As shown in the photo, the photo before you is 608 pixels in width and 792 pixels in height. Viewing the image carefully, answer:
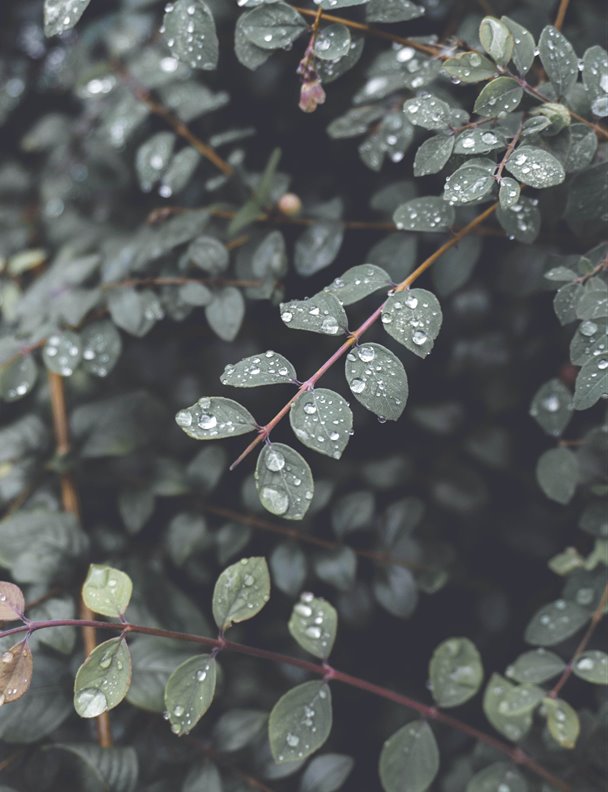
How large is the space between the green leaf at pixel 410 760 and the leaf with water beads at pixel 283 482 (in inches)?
15.1

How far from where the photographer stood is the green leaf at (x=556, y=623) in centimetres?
98

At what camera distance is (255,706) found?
42.9 inches

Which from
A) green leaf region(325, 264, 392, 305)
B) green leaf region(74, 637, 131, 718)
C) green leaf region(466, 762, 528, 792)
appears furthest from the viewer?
green leaf region(466, 762, 528, 792)

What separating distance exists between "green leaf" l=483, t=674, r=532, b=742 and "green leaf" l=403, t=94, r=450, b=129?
679mm

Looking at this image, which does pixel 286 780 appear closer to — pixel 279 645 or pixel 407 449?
pixel 279 645

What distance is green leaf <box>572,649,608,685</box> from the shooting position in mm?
896

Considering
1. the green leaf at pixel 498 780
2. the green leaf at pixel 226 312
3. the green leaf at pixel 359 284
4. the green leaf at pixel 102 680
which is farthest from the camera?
the green leaf at pixel 226 312

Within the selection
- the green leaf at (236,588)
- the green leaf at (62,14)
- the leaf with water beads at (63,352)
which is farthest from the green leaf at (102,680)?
the green leaf at (62,14)

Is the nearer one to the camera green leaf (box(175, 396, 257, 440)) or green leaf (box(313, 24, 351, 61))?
green leaf (box(175, 396, 257, 440))

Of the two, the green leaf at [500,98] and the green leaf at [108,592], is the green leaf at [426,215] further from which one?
the green leaf at [108,592]

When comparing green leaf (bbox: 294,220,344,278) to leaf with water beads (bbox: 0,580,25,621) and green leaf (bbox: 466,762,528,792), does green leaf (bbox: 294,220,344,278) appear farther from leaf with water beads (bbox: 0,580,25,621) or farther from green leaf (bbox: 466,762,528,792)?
green leaf (bbox: 466,762,528,792)

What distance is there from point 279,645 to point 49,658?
35 cm

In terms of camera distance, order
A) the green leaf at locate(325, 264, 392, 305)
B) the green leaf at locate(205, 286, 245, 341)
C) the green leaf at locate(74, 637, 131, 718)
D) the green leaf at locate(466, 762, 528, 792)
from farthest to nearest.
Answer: the green leaf at locate(205, 286, 245, 341) → the green leaf at locate(466, 762, 528, 792) → the green leaf at locate(325, 264, 392, 305) → the green leaf at locate(74, 637, 131, 718)

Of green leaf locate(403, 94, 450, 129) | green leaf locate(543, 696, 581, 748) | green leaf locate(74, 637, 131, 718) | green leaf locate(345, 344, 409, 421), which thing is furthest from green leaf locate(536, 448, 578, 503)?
green leaf locate(74, 637, 131, 718)
